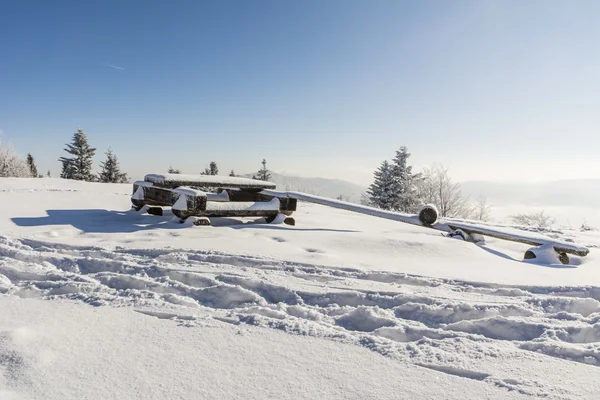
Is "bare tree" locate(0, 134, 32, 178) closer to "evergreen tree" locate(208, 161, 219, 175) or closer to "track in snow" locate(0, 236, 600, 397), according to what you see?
"evergreen tree" locate(208, 161, 219, 175)

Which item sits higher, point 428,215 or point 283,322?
point 428,215

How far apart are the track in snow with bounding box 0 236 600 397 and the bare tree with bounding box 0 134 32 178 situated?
44.1 m

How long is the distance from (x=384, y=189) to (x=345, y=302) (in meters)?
31.9

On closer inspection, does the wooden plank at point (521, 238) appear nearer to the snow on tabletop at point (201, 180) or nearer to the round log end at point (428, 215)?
the round log end at point (428, 215)

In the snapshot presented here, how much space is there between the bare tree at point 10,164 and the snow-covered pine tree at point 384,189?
38499 millimetres

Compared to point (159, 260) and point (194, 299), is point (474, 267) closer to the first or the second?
point (194, 299)

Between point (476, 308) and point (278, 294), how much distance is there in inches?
58.4

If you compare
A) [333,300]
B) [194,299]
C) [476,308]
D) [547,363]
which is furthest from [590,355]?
[194,299]

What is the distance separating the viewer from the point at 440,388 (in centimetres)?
162

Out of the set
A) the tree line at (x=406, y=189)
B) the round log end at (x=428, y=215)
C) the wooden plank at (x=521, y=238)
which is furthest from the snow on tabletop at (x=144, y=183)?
the tree line at (x=406, y=189)

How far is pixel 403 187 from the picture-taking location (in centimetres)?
3325

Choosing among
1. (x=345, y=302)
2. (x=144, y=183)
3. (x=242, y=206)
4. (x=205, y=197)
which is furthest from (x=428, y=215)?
(x=144, y=183)

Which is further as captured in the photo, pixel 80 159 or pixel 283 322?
pixel 80 159

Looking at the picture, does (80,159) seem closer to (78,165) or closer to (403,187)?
(78,165)
